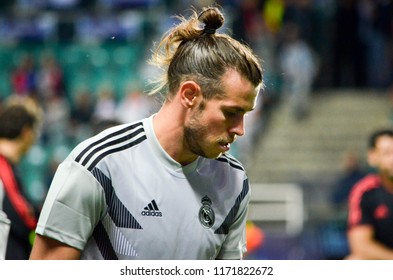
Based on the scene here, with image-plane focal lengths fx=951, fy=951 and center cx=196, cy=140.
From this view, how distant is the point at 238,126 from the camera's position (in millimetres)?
3082

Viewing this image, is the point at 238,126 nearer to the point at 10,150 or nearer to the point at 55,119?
the point at 10,150

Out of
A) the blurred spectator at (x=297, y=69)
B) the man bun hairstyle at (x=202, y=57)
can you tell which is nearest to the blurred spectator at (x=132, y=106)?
the blurred spectator at (x=297, y=69)

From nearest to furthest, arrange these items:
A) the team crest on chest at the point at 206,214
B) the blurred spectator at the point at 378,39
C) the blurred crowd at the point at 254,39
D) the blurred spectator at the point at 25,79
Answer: the team crest on chest at the point at 206,214, the blurred crowd at the point at 254,39, the blurred spectator at the point at 25,79, the blurred spectator at the point at 378,39

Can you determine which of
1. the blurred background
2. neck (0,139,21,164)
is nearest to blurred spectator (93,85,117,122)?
the blurred background

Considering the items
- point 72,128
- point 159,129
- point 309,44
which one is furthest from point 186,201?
point 309,44

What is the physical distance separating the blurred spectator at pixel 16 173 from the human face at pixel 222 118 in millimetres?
1888

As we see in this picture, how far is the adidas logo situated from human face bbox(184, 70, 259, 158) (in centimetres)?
23

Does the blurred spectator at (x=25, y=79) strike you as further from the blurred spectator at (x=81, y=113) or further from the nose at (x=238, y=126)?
the nose at (x=238, y=126)

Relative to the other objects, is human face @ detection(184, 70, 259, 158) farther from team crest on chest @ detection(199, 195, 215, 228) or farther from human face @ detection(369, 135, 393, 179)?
human face @ detection(369, 135, 393, 179)

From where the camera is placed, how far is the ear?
3070mm

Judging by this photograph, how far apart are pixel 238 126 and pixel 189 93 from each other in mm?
192

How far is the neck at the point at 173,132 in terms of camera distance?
3.12 metres
